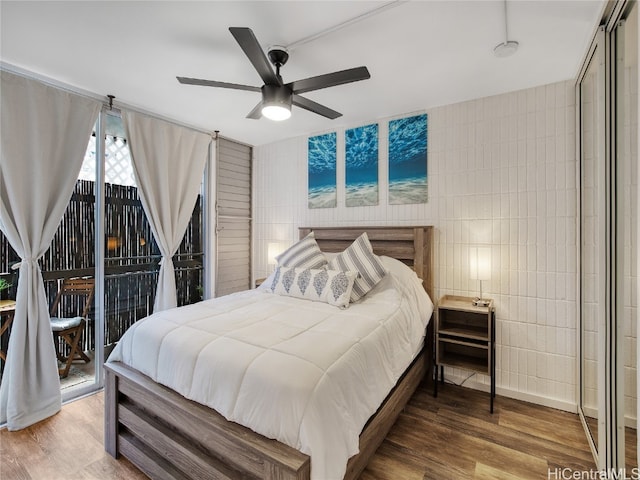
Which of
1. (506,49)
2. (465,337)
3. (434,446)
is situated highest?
(506,49)

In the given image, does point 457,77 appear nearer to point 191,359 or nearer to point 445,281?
point 445,281

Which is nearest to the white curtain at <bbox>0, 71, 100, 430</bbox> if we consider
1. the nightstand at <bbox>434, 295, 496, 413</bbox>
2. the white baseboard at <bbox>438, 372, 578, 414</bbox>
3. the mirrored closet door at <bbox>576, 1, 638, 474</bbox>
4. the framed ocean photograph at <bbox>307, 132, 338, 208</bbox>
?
the framed ocean photograph at <bbox>307, 132, 338, 208</bbox>

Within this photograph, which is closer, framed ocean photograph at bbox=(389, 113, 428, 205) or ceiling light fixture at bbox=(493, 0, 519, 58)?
ceiling light fixture at bbox=(493, 0, 519, 58)

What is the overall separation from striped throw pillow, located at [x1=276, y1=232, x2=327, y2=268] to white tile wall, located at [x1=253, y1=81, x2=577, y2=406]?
0.93m

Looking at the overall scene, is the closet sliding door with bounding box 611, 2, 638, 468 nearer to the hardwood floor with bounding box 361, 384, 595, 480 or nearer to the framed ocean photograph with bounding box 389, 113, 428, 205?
the hardwood floor with bounding box 361, 384, 595, 480

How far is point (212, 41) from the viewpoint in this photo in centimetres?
202

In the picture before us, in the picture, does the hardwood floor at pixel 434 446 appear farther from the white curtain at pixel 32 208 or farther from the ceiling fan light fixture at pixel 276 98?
the ceiling fan light fixture at pixel 276 98

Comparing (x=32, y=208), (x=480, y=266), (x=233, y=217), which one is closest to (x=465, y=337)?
(x=480, y=266)

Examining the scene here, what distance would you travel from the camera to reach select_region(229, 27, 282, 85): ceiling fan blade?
1493 millimetres

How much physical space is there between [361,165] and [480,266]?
161cm

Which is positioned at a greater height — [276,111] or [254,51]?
[254,51]

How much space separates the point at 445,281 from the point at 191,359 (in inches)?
91.5

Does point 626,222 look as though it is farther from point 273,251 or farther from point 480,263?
point 273,251

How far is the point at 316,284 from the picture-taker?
2559mm
